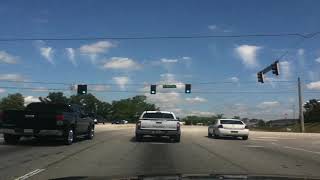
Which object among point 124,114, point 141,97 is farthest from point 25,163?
point 141,97

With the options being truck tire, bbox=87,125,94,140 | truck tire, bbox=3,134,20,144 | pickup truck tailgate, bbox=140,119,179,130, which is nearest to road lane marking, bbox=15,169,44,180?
truck tire, bbox=3,134,20,144

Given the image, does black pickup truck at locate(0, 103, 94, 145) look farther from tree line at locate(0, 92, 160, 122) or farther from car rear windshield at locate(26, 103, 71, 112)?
tree line at locate(0, 92, 160, 122)

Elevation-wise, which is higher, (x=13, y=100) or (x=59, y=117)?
(x=13, y=100)

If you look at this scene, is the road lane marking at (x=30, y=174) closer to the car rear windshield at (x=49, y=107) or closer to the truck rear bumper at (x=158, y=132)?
the car rear windshield at (x=49, y=107)

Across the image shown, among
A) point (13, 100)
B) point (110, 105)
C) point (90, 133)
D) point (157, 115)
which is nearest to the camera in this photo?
point (157, 115)

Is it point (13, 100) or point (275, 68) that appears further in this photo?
point (13, 100)

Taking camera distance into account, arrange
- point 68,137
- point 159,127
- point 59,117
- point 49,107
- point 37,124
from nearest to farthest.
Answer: point 59,117 → point 37,124 → point 68,137 → point 49,107 → point 159,127

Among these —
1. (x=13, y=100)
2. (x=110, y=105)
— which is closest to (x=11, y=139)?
(x=13, y=100)

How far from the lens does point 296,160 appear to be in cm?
1920

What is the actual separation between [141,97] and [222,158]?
175 meters

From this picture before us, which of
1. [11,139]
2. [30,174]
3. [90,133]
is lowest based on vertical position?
[30,174]

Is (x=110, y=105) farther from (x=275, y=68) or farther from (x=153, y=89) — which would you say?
(x=275, y=68)

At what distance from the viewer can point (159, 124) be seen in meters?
29.4

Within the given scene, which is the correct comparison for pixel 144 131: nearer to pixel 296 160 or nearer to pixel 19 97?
pixel 296 160
